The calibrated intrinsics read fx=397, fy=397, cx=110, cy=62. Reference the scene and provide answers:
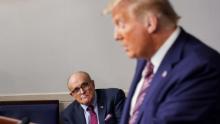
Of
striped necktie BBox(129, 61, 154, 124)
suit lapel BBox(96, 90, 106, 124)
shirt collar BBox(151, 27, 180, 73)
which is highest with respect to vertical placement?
shirt collar BBox(151, 27, 180, 73)

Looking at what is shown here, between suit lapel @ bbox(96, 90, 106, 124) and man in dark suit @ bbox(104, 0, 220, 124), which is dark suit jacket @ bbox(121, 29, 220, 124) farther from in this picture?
suit lapel @ bbox(96, 90, 106, 124)

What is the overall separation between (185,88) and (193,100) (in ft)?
0.15

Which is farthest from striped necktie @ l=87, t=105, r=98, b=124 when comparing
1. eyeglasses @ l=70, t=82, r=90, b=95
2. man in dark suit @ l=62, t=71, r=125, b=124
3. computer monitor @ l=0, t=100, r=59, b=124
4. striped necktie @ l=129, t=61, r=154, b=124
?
striped necktie @ l=129, t=61, r=154, b=124

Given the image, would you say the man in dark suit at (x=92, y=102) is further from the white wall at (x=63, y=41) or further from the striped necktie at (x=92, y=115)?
the white wall at (x=63, y=41)

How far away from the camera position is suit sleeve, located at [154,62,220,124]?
1194 mm

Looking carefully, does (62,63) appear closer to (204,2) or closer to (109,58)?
(109,58)

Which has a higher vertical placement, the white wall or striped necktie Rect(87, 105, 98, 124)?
the white wall

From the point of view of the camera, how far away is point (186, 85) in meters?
1.22

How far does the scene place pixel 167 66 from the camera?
1.29m

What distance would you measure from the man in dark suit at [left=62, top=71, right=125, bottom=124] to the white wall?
0.55m

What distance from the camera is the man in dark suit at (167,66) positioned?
3.95ft

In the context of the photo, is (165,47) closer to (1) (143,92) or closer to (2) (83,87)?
Answer: (1) (143,92)

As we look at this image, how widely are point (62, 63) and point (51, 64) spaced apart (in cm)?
11

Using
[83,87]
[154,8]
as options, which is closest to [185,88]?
[154,8]
